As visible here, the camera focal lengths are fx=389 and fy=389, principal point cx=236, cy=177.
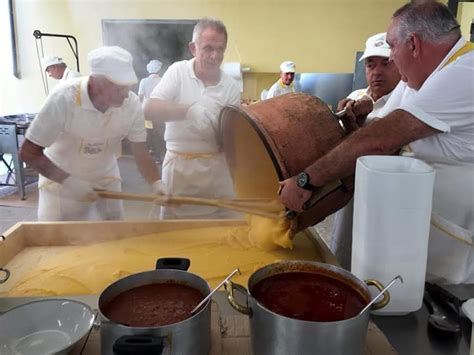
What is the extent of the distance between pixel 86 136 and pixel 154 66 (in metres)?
0.97

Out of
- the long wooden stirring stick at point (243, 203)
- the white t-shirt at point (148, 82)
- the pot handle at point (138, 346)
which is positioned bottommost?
the long wooden stirring stick at point (243, 203)

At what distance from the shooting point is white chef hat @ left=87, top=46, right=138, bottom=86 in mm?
1680

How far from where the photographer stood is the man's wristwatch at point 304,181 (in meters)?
1.10

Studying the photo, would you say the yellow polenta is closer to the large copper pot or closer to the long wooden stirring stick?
the long wooden stirring stick

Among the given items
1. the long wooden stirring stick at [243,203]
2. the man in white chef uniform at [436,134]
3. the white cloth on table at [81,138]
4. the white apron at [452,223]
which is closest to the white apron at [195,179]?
the white cloth on table at [81,138]

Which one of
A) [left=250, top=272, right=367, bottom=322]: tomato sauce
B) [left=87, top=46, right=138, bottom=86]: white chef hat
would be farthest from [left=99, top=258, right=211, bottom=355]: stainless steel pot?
[left=87, top=46, right=138, bottom=86]: white chef hat

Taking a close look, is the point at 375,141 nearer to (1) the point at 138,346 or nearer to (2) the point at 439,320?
(2) the point at 439,320

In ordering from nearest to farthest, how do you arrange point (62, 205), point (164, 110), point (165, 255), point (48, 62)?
point (165, 255), point (62, 205), point (164, 110), point (48, 62)

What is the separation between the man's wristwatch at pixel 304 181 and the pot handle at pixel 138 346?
66 cm

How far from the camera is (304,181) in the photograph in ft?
3.60

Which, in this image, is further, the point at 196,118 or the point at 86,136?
the point at 196,118

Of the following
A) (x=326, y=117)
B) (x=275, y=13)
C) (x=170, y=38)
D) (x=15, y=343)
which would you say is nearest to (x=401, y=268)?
(x=326, y=117)

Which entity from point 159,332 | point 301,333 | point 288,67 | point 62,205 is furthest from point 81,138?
point 288,67

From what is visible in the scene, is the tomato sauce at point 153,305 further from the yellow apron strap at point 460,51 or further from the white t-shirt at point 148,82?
the white t-shirt at point 148,82
